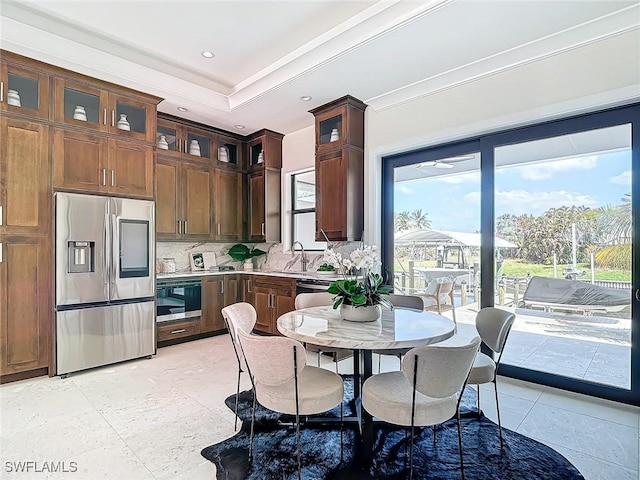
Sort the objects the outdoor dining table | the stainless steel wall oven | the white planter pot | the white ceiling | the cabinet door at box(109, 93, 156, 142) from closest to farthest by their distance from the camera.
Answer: the outdoor dining table < the white planter pot < the white ceiling < the cabinet door at box(109, 93, 156, 142) < the stainless steel wall oven

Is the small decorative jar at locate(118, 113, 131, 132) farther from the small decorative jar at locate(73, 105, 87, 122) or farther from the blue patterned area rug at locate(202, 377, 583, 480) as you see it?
the blue patterned area rug at locate(202, 377, 583, 480)

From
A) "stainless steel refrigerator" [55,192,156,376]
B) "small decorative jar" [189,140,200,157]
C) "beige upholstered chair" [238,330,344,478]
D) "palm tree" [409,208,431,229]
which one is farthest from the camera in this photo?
"small decorative jar" [189,140,200,157]

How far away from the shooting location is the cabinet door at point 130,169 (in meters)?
3.82

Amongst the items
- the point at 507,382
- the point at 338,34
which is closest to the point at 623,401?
the point at 507,382

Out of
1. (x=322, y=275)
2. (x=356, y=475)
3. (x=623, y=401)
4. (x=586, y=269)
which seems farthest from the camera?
(x=322, y=275)

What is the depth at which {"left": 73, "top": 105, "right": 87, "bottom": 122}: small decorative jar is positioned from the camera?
11.8ft

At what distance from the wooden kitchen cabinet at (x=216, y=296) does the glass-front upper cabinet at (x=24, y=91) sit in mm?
2610

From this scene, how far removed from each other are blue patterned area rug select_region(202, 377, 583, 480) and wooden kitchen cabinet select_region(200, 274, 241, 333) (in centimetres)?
260

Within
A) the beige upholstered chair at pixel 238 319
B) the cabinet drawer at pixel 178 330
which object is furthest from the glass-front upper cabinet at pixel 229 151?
the beige upholstered chair at pixel 238 319

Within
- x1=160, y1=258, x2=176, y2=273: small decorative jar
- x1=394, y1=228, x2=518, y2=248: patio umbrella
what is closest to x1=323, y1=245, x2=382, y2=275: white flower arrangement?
x1=394, y1=228, x2=518, y2=248: patio umbrella

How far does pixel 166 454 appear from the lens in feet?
7.13

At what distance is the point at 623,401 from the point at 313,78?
13.2ft

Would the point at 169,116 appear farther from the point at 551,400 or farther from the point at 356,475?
the point at 551,400

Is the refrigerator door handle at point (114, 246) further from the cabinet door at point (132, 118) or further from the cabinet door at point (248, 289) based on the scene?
the cabinet door at point (248, 289)
